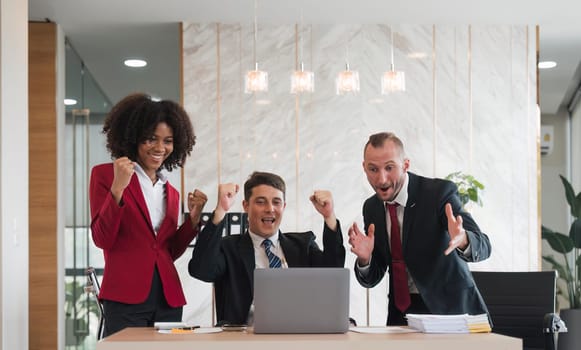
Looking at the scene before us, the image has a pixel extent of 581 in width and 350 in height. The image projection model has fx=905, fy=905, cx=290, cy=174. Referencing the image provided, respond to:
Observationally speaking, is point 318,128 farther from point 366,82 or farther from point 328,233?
point 328,233

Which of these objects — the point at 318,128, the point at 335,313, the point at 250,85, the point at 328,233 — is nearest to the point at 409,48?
the point at 318,128

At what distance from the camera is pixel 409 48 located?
7133 millimetres

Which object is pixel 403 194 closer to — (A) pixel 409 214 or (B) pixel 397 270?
(A) pixel 409 214

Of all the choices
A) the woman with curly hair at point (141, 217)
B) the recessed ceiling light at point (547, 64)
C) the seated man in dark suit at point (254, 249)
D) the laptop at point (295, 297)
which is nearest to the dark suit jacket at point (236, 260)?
the seated man in dark suit at point (254, 249)

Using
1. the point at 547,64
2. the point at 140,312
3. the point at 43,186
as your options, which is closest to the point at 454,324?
the point at 140,312

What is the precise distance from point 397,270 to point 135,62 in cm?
561

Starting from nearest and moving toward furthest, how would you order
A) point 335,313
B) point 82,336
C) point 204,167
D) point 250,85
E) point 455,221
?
point 335,313 → point 455,221 → point 250,85 → point 204,167 → point 82,336

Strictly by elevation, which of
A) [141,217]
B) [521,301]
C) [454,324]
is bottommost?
[521,301]

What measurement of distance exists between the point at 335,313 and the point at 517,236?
443 centimetres

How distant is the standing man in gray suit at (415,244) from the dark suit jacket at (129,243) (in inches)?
30.2

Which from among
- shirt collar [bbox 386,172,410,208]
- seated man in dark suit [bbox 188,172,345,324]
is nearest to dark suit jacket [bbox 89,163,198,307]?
seated man in dark suit [bbox 188,172,345,324]

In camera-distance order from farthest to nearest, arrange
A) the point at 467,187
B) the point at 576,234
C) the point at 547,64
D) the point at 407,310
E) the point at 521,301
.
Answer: the point at 547,64
the point at 576,234
the point at 467,187
the point at 521,301
the point at 407,310

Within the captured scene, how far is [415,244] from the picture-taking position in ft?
11.6

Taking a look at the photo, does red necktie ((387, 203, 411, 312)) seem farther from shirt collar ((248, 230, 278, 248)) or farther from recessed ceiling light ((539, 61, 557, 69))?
recessed ceiling light ((539, 61, 557, 69))
